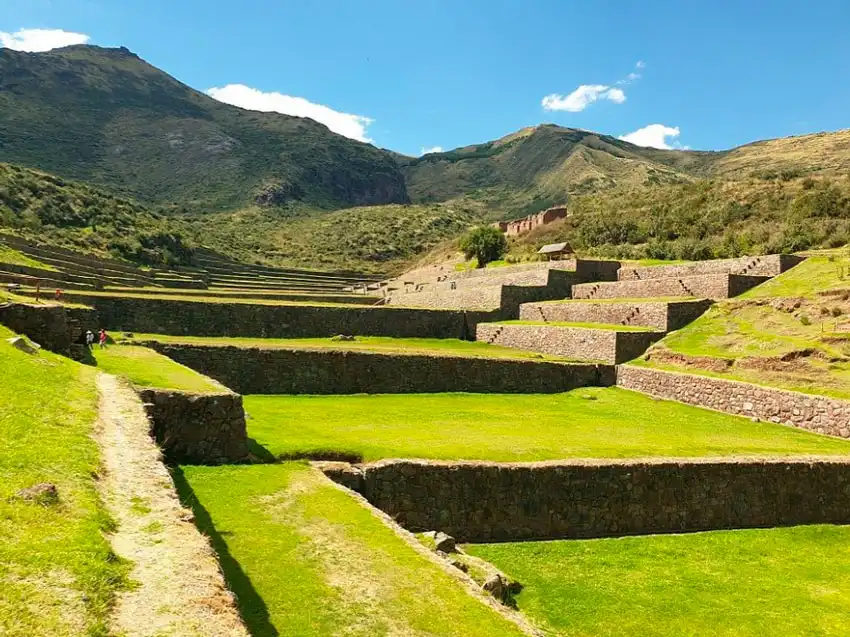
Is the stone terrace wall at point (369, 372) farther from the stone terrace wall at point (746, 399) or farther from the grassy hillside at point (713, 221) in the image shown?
the grassy hillside at point (713, 221)

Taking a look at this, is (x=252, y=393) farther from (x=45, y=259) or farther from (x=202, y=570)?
(x=45, y=259)

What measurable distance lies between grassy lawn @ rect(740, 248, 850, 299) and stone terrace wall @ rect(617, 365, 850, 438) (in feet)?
22.4

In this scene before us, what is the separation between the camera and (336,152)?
7062 inches

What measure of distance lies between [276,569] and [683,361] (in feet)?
59.2

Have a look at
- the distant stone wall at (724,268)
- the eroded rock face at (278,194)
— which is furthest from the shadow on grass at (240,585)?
the eroded rock face at (278,194)

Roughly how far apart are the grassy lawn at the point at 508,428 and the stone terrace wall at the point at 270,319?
735 cm

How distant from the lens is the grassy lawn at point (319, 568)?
5543 millimetres

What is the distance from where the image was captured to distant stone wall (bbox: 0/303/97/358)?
11797mm

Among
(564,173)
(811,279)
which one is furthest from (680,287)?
(564,173)

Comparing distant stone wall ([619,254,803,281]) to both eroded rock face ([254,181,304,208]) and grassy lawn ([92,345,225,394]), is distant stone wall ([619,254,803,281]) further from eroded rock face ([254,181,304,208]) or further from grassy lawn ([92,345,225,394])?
eroded rock face ([254,181,304,208])

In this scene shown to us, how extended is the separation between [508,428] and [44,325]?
33.6 feet

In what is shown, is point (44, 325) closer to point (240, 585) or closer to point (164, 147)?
point (240, 585)

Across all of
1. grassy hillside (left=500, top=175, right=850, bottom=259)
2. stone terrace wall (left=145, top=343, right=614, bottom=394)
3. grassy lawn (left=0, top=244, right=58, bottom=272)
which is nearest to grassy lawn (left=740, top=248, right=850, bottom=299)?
stone terrace wall (left=145, top=343, right=614, bottom=394)

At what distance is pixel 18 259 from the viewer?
30.7 m
